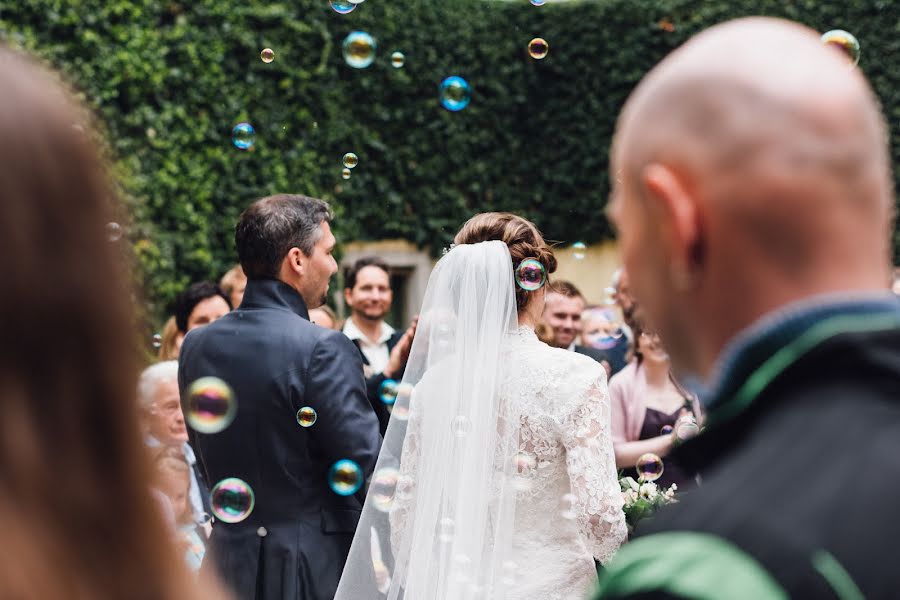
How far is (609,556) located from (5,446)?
2.68 metres

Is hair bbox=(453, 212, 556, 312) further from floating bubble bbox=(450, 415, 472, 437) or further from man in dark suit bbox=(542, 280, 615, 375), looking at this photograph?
man in dark suit bbox=(542, 280, 615, 375)

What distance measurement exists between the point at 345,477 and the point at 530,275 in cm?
92

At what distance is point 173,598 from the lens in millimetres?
880

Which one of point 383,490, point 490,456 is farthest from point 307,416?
point 490,456

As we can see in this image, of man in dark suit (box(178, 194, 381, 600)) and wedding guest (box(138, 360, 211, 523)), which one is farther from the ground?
man in dark suit (box(178, 194, 381, 600))

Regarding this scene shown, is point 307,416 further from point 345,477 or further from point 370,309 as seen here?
point 370,309

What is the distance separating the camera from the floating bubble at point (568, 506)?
3.19m

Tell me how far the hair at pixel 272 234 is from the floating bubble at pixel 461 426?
2.87 feet

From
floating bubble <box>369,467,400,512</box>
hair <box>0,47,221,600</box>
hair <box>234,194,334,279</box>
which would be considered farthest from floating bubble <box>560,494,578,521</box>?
hair <box>0,47,221,600</box>

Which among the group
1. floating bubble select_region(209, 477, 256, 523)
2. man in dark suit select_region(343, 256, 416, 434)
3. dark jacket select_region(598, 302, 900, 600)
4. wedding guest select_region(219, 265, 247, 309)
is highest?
dark jacket select_region(598, 302, 900, 600)

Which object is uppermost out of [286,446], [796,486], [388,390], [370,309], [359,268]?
[796,486]

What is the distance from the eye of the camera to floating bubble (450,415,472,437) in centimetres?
340

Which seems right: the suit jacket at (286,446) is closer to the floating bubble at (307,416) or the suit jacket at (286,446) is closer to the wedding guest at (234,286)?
the floating bubble at (307,416)

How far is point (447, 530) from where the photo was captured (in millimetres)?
3414
